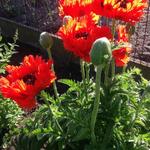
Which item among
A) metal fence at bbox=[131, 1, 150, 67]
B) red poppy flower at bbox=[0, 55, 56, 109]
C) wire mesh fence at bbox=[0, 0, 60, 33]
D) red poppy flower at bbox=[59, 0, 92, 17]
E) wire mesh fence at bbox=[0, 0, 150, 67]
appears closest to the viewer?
red poppy flower at bbox=[0, 55, 56, 109]

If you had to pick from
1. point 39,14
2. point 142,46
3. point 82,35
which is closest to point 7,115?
point 82,35

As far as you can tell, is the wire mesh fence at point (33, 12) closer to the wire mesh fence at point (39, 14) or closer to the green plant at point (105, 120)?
the wire mesh fence at point (39, 14)

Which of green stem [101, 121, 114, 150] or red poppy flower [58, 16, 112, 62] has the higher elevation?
red poppy flower [58, 16, 112, 62]

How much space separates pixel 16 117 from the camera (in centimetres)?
321

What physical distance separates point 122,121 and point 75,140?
9.5 inches

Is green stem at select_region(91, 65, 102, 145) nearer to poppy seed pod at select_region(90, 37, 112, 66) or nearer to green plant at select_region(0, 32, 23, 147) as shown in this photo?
poppy seed pod at select_region(90, 37, 112, 66)

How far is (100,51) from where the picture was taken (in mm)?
1664

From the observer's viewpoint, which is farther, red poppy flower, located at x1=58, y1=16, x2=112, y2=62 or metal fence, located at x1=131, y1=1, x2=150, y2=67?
metal fence, located at x1=131, y1=1, x2=150, y2=67

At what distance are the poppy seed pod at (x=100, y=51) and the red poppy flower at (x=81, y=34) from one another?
0.18m

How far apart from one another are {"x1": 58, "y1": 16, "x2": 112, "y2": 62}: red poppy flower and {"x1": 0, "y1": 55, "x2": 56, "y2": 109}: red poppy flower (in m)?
0.14

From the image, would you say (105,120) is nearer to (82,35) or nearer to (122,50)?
(122,50)

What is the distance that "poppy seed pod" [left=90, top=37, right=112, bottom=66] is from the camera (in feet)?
5.43

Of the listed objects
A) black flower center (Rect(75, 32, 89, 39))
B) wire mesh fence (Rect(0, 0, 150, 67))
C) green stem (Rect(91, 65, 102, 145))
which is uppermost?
black flower center (Rect(75, 32, 89, 39))

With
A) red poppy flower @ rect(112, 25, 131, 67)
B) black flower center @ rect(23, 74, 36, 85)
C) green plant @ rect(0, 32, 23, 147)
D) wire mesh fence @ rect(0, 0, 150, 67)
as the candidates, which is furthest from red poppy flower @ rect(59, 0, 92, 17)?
wire mesh fence @ rect(0, 0, 150, 67)
